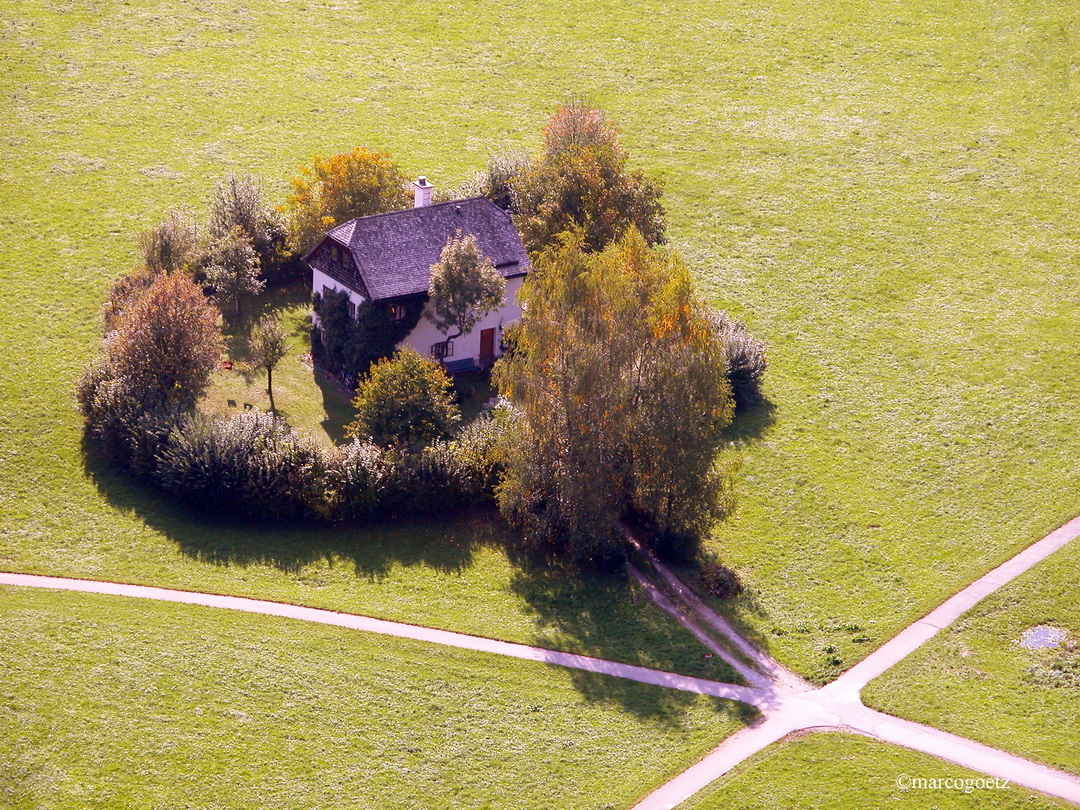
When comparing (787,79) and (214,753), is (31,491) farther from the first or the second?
(787,79)

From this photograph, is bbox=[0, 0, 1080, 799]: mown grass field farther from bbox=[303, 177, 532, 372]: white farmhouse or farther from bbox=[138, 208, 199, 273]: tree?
bbox=[303, 177, 532, 372]: white farmhouse

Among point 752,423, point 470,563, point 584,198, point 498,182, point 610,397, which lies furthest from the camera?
point 498,182

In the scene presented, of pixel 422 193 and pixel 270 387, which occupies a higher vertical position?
pixel 422 193

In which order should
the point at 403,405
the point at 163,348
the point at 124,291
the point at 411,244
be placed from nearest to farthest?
1. the point at 403,405
2. the point at 163,348
3. the point at 411,244
4. the point at 124,291

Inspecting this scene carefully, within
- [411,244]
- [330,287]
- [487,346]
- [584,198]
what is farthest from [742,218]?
[330,287]

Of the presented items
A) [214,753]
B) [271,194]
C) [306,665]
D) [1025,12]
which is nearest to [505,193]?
[271,194]

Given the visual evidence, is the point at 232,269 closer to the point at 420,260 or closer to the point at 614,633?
the point at 420,260

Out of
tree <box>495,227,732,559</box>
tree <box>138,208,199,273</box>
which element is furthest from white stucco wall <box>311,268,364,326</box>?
tree <box>495,227,732,559</box>

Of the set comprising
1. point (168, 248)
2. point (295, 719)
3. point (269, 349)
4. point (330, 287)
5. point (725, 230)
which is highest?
point (725, 230)
